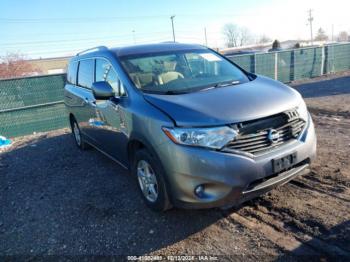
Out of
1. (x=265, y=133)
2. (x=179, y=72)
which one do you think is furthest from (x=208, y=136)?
(x=179, y=72)

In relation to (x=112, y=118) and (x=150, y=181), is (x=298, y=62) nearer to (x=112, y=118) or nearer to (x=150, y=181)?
(x=112, y=118)

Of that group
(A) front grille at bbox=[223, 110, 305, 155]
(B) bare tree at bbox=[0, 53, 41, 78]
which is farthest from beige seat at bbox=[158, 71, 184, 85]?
(B) bare tree at bbox=[0, 53, 41, 78]

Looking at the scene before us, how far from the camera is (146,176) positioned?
132 inches

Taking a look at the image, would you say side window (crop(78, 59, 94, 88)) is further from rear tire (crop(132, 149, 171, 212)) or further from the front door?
rear tire (crop(132, 149, 171, 212))

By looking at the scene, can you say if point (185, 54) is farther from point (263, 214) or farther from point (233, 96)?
point (263, 214)

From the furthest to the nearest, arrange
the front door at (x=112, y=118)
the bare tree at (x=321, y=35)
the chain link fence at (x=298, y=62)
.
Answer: the bare tree at (x=321, y=35), the chain link fence at (x=298, y=62), the front door at (x=112, y=118)

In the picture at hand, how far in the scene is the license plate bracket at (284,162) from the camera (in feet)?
9.04

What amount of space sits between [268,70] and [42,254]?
1221cm

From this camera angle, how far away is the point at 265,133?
110 inches

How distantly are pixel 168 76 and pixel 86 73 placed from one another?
1911 mm

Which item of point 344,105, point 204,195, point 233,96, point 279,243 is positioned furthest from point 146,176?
point 344,105

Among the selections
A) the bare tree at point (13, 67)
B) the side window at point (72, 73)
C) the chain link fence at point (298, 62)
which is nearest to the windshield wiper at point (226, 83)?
the side window at point (72, 73)

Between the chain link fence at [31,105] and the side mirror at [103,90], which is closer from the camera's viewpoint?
the side mirror at [103,90]

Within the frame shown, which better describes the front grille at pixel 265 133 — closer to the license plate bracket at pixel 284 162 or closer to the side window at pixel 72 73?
the license plate bracket at pixel 284 162
